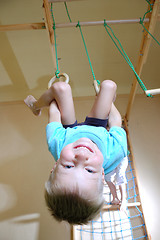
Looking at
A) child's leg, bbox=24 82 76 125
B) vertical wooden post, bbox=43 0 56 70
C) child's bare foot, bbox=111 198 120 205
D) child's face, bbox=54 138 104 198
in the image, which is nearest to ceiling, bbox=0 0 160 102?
vertical wooden post, bbox=43 0 56 70

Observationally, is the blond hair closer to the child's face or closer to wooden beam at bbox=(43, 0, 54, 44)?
the child's face

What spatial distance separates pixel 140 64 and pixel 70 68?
34.7 inches

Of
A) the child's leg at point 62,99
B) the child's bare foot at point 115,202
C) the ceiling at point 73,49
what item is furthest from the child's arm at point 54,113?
the ceiling at point 73,49

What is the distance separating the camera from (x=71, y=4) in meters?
1.69

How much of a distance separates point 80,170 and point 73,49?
156cm

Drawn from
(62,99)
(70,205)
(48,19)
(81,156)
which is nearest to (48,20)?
(48,19)

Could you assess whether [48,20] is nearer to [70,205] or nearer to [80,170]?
[80,170]

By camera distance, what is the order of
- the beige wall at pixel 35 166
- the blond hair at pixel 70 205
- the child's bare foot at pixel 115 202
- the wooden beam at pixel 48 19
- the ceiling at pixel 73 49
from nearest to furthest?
the blond hair at pixel 70 205
the wooden beam at pixel 48 19
the child's bare foot at pixel 115 202
the beige wall at pixel 35 166
the ceiling at pixel 73 49

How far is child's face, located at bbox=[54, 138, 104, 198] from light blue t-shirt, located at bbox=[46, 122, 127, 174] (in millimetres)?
121

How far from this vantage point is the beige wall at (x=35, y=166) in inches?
58.1

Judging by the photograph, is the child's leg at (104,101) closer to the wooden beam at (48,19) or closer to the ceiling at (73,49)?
the wooden beam at (48,19)

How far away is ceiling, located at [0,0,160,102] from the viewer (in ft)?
5.62

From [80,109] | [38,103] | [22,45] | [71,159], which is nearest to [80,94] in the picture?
[80,109]

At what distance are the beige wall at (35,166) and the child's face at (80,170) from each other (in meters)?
0.94
